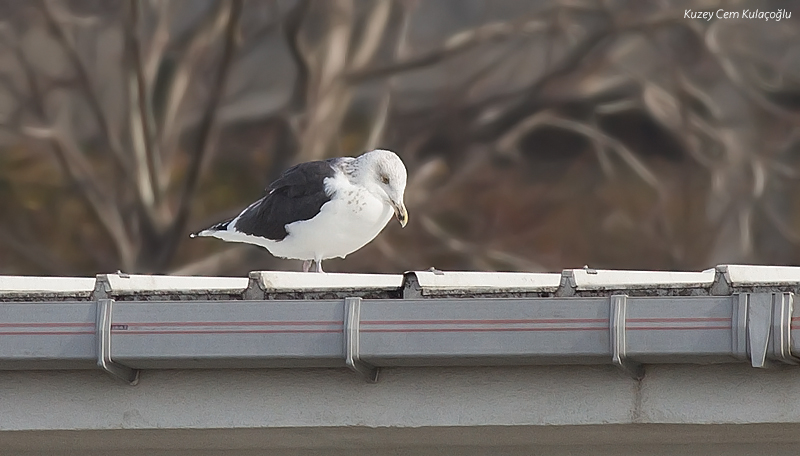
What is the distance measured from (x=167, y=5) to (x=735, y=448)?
15037 millimetres

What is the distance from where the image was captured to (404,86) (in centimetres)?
1931

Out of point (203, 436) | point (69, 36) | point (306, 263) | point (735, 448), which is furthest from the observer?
point (69, 36)

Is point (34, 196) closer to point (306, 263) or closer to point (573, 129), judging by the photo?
point (573, 129)

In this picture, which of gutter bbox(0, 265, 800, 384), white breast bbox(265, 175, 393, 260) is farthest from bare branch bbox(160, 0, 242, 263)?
gutter bbox(0, 265, 800, 384)

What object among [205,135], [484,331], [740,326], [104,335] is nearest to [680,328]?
[740,326]

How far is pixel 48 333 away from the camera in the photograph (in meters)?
5.11

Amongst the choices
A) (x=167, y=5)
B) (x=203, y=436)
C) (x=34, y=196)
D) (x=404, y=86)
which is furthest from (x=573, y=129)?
(x=203, y=436)

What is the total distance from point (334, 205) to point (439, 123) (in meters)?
12.1

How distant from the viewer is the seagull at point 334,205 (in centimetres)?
684

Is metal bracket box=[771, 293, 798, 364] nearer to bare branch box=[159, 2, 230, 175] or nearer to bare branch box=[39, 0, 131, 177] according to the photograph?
bare branch box=[39, 0, 131, 177]

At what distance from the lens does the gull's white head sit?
6.91m

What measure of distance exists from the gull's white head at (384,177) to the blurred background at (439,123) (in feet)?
35.4

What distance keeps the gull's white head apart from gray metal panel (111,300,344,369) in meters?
1.97

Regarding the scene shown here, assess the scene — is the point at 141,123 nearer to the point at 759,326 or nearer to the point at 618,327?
the point at 618,327
